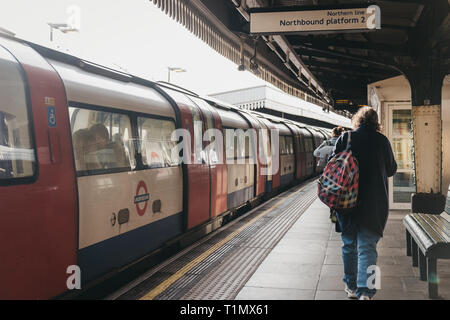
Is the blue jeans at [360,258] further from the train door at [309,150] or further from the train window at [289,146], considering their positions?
the train door at [309,150]

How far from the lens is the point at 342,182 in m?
4.06

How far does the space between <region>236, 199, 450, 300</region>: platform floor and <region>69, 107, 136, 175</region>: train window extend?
181 cm

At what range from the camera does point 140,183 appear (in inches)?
207

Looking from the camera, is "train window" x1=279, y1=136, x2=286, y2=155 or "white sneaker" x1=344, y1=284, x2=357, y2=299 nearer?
"white sneaker" x1=344, y1=284, x2=357, y2=299

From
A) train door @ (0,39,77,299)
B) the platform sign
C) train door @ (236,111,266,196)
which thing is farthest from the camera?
train door @ (236,111,266,196)

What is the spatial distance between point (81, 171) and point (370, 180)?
254cm

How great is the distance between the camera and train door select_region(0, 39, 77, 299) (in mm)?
3215

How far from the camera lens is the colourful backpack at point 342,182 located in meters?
4.05

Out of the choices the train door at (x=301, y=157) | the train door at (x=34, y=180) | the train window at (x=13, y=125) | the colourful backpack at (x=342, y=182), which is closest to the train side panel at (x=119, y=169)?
the train door at (x=34, y=180)

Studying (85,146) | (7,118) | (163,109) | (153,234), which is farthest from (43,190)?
(163,109)

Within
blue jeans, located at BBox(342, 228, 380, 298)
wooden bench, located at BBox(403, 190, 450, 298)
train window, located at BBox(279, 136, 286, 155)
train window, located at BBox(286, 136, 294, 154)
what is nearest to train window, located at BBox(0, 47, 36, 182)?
blue jeans, located at BBox(342, 228, 380, 298)

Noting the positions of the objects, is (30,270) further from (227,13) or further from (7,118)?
(227,13)

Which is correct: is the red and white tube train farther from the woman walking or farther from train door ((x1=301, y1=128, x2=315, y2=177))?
train door ((x1=301, y1=128, x2=315, y2=177))
